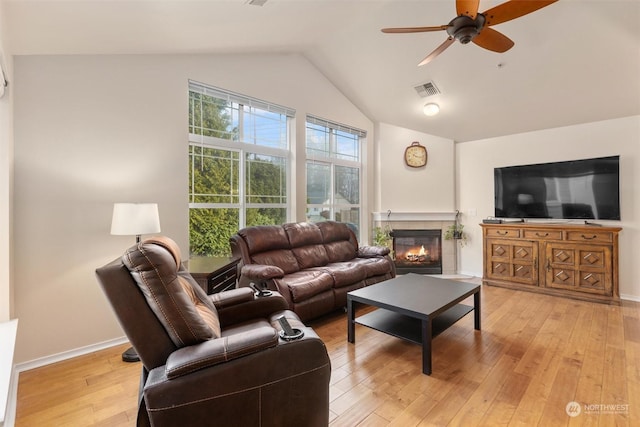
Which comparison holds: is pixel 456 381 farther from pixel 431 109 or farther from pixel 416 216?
pixel 431 109

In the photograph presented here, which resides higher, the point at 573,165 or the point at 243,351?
the point at 573,165

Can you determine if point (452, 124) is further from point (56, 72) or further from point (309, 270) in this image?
point (56, 72)

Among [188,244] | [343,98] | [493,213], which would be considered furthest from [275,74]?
[493,213]

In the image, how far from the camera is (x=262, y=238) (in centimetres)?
337

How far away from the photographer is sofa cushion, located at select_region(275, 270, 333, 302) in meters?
2.81

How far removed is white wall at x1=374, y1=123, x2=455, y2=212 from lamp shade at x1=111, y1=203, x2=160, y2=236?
12.7 ft

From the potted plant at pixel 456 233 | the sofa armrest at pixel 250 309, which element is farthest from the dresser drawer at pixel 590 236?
the sofa armrest at pixel 250 309

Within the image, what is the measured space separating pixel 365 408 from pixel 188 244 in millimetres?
2321

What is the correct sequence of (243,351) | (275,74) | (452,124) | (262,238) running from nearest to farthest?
(243,351) < (262,238) < (275,74) < (452,124)

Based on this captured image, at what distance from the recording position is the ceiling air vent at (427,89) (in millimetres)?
4078

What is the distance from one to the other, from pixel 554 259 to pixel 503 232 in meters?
0.68

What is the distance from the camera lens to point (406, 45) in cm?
361

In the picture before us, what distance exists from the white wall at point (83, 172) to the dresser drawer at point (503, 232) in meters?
4.26

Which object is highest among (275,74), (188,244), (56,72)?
(275,74)
